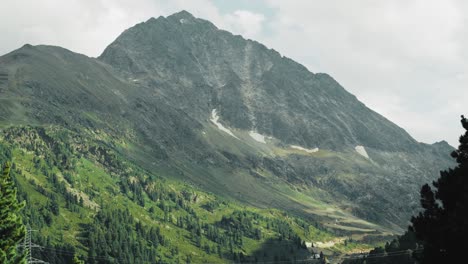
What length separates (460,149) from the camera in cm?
3991

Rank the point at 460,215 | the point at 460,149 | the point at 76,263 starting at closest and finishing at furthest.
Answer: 1. the point at 460,215
2. the point at 460,149
3. the point at 76,263

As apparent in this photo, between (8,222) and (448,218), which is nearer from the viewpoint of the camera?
(448,218)

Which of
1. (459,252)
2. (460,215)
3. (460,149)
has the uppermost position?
(460,149)

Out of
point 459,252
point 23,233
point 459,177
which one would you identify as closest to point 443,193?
point 459,177

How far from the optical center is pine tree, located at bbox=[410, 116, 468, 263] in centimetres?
3681

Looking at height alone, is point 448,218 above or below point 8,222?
below

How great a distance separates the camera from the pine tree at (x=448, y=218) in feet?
121

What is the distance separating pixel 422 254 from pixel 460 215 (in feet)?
18.2

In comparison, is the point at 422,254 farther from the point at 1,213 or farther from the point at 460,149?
the point at 1,213

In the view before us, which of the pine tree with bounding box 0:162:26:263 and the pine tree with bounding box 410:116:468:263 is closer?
the pine tree with bounding box 410:116:468:263

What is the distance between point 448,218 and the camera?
37.4m

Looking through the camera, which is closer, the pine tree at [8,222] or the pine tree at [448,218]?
the pine tree at [448,218]

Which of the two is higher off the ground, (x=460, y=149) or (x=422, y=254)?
(x=460, y=149)

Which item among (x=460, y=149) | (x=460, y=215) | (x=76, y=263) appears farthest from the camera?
(x=76, y=263)
